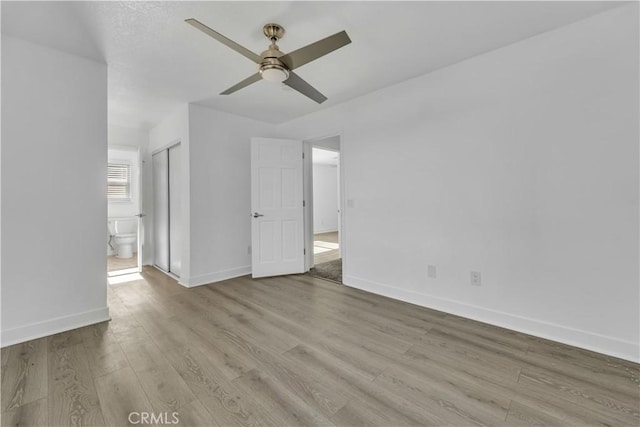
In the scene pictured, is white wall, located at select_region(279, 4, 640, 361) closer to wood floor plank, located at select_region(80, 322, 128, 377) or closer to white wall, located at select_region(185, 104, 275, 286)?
white wall, located at select_region(185, 104, 275, 286)

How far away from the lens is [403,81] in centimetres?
282

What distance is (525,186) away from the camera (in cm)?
213

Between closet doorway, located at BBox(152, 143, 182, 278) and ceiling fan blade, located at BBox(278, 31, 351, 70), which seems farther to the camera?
closet doorway, located at BBox(152, 143, 182, 278)

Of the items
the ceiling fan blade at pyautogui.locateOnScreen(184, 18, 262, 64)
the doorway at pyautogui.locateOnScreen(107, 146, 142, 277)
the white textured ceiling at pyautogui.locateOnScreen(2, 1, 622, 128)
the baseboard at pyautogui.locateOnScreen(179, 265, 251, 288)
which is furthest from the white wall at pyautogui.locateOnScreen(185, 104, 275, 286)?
the doorway at pyautogui.locateOnScreen(107, 146, 142, 277)

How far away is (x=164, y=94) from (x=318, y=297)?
3.02 m

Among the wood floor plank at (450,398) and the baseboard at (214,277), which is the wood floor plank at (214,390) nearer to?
the wood floor plank at (450,398)

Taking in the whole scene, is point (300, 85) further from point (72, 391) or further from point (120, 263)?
point (120, 263)

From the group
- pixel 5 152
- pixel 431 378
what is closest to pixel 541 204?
pixel 431 378

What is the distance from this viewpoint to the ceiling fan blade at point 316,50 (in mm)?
1474

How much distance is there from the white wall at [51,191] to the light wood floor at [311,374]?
26cm

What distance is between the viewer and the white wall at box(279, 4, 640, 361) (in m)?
1.80

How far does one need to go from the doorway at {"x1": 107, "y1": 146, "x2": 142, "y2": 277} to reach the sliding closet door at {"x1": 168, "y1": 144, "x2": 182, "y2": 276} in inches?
64.7

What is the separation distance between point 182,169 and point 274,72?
2.39 m

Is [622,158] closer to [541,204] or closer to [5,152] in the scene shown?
[541,204]
